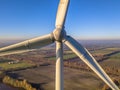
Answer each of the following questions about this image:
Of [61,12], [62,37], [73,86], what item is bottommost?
[73,86]

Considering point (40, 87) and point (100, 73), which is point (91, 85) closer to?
point (40, 87)

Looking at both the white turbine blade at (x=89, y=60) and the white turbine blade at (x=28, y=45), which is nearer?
the white turbine blade at (x=89, y=60)

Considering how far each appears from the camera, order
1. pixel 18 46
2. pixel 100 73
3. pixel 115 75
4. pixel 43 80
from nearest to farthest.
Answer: pixel 100 73 → pixel 18 46 → pixel 43 80 → pixel 115 75

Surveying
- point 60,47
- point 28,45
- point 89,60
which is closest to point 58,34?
point 60,47

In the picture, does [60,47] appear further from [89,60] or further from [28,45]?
[28,45]

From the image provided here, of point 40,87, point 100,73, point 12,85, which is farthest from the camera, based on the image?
point 12,85

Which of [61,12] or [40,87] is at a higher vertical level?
[61,12]

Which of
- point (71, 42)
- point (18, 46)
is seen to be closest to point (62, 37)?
point (71, 42)

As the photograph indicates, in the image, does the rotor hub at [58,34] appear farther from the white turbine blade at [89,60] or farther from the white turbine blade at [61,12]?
the white turbine blade at [61,12]

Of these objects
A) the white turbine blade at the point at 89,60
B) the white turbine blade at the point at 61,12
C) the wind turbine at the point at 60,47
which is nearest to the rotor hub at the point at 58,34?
the wind turbine at the point at 60,47
